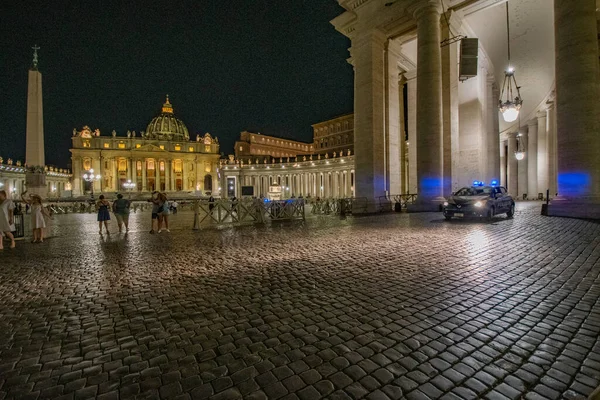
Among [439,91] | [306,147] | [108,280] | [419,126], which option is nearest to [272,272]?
[108,280]

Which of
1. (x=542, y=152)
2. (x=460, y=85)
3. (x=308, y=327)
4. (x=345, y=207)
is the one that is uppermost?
(x=460, y=85)

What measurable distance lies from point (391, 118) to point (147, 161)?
286ft

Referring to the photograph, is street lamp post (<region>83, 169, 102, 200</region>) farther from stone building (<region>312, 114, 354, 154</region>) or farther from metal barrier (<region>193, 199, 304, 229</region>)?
stone building (<region>312, 114, 354, 154</region>)

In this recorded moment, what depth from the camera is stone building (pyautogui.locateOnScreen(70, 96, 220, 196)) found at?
81250 mm

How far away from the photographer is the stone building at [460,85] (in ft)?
36.0

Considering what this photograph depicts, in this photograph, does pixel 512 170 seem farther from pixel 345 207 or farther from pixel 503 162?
pixel 345 207

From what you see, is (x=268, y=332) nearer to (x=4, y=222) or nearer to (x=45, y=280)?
(x=45, y=280)

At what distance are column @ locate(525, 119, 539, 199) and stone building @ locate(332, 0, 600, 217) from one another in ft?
19.2

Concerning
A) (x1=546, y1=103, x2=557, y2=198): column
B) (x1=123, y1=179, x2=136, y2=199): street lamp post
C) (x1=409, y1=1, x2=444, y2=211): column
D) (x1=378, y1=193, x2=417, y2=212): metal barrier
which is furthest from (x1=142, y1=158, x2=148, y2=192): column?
(x1=546, y1=103, x2=557, y2=198): column

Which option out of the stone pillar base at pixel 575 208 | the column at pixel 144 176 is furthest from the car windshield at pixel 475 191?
the column at pixel 144 176

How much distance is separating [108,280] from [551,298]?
6.56 metres

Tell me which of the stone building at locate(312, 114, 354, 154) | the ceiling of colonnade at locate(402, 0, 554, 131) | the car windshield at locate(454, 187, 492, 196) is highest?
the stone building at locate(312, 114, 354, 154)

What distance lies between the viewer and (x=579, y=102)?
10914mm

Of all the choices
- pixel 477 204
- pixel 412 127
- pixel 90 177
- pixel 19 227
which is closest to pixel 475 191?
pixel 477 204
